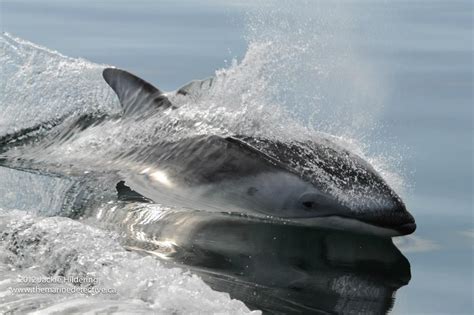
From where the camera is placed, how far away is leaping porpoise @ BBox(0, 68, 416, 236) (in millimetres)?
9086

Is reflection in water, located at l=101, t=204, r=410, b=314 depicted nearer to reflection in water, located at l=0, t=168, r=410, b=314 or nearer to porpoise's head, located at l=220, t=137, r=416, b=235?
reflection in water, located at l=0, t=168, r=410, b=314

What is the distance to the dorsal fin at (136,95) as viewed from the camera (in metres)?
11.2

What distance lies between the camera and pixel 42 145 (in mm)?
11914

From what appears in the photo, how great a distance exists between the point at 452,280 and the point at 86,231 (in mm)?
2825

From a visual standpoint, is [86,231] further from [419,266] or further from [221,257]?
[419,266]

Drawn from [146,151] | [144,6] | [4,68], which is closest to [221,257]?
[146,151]

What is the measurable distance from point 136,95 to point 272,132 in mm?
2114

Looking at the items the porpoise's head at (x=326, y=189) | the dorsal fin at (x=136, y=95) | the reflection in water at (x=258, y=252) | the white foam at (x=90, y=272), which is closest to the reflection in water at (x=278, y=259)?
the reflection in water at (x=258, y=252)

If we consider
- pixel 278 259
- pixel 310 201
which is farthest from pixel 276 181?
pixel 278 259

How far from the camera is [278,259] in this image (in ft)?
27.3

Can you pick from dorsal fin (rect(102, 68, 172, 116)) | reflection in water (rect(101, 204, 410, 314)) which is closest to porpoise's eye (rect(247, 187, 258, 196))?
reflection in water (rect(101, 204, 410, 314))

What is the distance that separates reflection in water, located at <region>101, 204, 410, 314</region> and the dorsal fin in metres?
1.97

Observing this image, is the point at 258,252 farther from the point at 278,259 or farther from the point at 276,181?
the point at 276,181

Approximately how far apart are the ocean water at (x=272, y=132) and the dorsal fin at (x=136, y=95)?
330 mm
